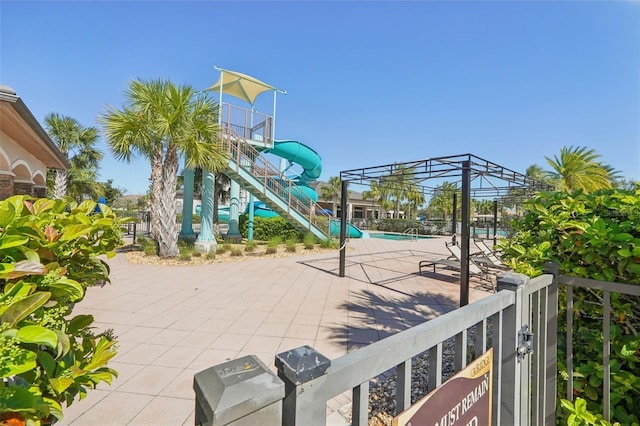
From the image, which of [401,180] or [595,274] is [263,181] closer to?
[401,180]

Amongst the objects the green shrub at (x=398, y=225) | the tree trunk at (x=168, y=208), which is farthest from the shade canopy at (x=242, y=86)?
the green shrub at (x=398, y=225)

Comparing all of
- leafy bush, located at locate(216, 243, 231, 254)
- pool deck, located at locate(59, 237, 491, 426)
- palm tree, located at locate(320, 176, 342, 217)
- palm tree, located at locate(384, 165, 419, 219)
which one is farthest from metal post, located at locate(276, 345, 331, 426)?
palm tree, located at locate(320, 176, 342, 217)

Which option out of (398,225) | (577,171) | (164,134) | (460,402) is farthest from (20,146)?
(398,225)

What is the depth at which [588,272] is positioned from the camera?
6.20 feet

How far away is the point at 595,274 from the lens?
183 cm

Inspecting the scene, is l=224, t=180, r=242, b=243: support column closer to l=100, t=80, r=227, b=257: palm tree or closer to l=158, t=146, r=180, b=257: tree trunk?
l=100, t=80, r=227, b=257: palm tree

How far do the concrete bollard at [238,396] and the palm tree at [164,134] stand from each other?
32.3ft

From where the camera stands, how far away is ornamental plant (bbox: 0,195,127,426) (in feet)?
2.69

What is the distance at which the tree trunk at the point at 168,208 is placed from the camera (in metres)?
9.74

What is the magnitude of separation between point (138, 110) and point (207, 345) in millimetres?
8720

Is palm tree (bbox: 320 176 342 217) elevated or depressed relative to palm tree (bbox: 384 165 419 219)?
elevated

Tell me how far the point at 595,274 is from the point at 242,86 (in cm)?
1734

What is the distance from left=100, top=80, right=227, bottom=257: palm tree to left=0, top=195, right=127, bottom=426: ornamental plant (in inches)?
352

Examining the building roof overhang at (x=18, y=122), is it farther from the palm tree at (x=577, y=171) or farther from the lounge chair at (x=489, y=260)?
the palm tree at (x=577, y=171)
